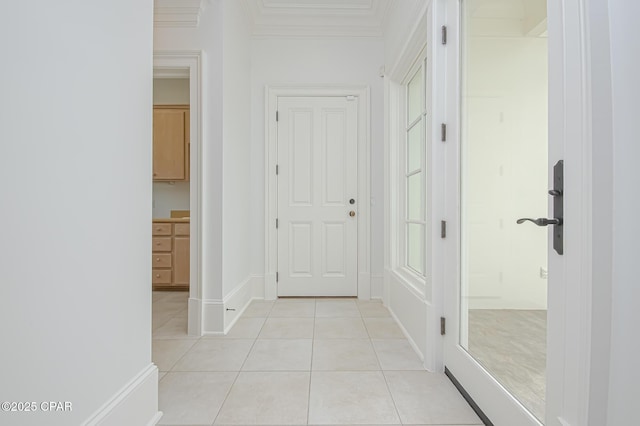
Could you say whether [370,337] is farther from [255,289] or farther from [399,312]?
[255,289]

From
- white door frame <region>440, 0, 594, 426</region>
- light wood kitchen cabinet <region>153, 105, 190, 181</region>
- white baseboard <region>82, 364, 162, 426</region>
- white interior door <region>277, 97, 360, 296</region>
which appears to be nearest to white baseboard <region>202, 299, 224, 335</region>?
white baseboard <region>82, 364, 162, 426</region>

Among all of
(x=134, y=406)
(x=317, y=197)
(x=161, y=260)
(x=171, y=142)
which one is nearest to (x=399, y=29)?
(x=317, y=197)

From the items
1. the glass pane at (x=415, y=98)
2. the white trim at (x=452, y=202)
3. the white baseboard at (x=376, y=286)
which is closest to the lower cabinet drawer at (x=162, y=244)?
the white baseboard at (x=376, y=286)

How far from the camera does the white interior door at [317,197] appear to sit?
352 centimetres

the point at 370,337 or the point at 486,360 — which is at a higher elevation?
the point at 486,360

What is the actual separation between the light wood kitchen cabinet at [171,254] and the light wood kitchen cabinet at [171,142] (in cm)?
74

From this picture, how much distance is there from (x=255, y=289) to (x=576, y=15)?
321cm

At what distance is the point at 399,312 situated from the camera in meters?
2.66

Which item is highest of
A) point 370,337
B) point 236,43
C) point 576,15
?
point 236,43

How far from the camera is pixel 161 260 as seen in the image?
4.01m

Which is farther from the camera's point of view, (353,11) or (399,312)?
(353,11)

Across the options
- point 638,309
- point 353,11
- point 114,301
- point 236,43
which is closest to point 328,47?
point 353,11

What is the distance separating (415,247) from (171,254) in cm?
298

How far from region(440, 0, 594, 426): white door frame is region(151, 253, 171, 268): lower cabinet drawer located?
13.0 feet
